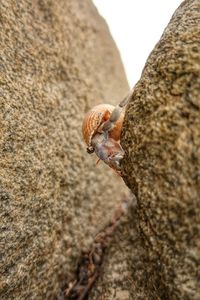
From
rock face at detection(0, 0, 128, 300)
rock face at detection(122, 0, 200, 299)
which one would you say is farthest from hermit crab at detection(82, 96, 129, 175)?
rock face at detection(122, 0, 200, 299)

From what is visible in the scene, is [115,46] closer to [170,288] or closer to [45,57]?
[45,57]

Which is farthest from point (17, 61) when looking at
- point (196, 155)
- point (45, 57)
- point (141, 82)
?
point (196, 155)

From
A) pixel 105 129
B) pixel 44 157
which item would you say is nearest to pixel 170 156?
pixel 105 129

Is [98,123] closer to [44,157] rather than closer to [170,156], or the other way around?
[44,157]

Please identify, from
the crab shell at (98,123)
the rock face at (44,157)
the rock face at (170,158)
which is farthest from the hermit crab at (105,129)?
the rock face at (170,158)

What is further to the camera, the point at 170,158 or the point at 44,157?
the point at 44,157

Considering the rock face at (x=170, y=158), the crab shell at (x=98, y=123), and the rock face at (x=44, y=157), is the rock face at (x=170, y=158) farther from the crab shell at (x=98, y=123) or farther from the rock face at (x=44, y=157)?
the rock face at (x=44, y=157)

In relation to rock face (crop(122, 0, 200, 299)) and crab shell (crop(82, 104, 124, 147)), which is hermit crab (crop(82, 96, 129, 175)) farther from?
rock face (crop(122, 0, 200, 299))
